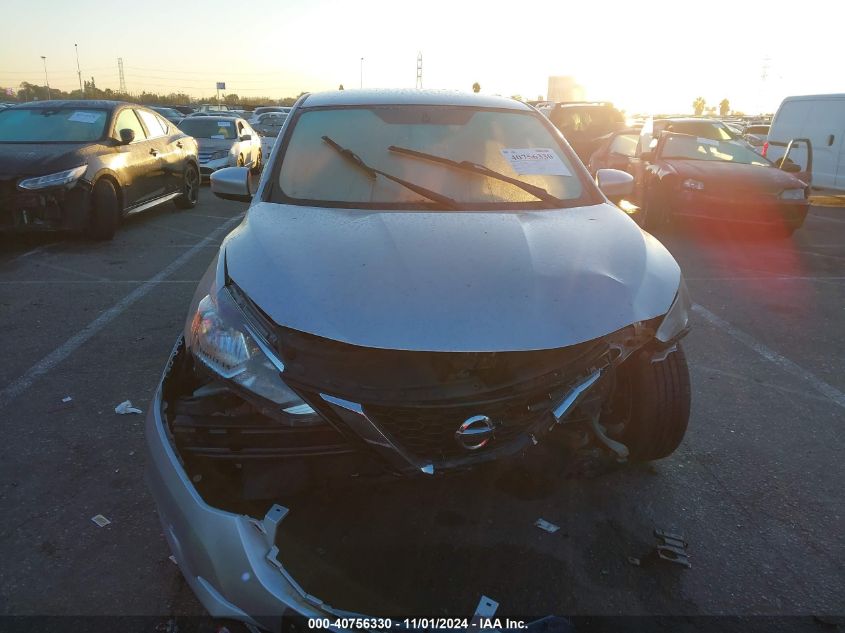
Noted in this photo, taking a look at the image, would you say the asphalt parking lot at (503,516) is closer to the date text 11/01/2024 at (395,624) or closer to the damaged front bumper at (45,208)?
the date text 11/01/2024 at (395,624)

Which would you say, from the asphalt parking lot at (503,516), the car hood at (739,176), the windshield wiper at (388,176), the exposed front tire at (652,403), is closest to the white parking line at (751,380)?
→ the asphalt parking lot at (503,516)

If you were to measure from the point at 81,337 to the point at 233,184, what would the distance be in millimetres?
1666

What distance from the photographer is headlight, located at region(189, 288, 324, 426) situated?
1759 millimetres

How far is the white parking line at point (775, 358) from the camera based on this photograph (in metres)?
3.73

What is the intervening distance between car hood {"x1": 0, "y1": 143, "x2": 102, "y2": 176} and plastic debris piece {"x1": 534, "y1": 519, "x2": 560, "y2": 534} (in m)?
6.46

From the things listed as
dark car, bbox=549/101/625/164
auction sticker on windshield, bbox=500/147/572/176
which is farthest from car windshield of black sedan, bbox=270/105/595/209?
dark car, bbox=549/101/625/164

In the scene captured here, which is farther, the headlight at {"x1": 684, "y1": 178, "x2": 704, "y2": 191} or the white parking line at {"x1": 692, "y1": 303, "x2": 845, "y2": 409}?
the headlight at {"x1": 684, "y1": 178, "x2": 704, "y2": 191}

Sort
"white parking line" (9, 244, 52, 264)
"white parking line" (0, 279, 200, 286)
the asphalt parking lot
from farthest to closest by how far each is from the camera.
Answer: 1. "white parking line" (9, 244, 52, 264)
2. "white parking line" (0, 279, 200, 286)
3. the asphalt parking lot

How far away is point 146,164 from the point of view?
27.2 ft

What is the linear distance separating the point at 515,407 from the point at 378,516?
0.88m

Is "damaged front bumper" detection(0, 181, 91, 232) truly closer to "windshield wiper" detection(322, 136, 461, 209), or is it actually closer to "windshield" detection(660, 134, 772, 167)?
"windshield wiper" detection(322, 136, 461, 209)

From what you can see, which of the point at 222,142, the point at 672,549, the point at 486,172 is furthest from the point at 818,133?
the point at 672,549

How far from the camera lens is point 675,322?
2.20m

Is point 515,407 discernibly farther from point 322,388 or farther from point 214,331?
point 214,331
